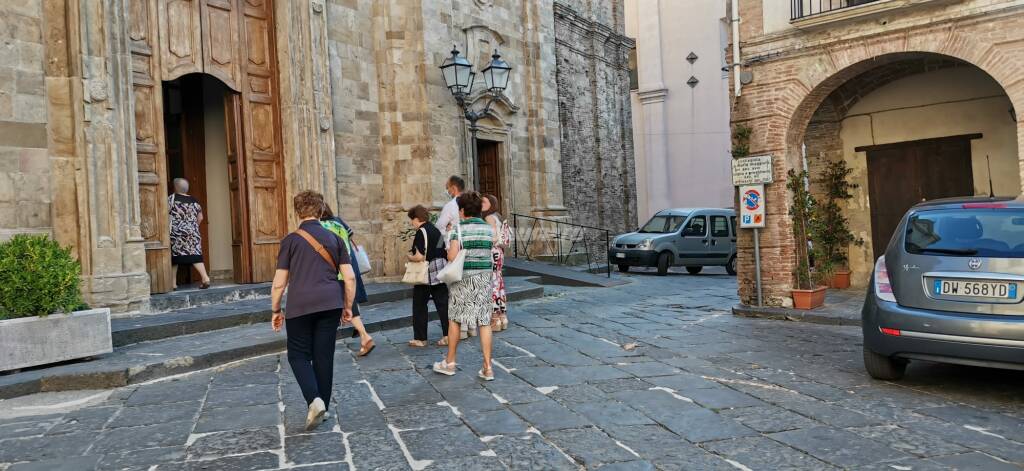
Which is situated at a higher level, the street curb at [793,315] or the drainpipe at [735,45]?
the drainpipe at [735,45]

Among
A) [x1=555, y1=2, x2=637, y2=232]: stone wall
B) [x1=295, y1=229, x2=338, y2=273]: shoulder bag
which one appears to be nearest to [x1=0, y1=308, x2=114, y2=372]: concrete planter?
[x1=295, y1=229, x2=338, y2=273]: shoulder bag

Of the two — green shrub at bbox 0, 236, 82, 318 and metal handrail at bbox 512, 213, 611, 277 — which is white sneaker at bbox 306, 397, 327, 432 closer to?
green shrub at bbox 0, 236, 82, 318

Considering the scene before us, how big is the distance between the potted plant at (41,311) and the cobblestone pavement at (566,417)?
0.90 m

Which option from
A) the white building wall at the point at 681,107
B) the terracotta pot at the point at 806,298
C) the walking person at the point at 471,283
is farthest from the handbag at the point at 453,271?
the white building wall at the point at 681,107

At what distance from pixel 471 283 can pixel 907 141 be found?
860 cm

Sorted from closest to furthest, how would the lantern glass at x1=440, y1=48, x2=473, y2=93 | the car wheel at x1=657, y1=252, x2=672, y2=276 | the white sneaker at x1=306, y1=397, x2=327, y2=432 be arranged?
the white sneaker at x1=306, y1=397, x2=327, y2=432, the lantern glass at x1=440, y1=48, x2=473, y2=93, the car wheel at x1=657, y1=252, x2=672, y2=276

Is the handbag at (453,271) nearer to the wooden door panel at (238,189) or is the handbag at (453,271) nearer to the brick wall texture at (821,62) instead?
the brick wall texture at (821,62)

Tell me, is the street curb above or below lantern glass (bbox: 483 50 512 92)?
below

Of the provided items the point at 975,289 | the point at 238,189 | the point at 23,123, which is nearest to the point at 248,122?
the point at 238,189

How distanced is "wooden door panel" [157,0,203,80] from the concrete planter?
459cm

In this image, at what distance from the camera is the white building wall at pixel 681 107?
29016mm

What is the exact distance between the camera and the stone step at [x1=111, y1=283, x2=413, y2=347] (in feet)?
25.6

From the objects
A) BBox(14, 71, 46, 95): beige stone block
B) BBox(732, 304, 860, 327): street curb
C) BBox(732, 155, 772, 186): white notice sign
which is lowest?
BBox(732, 304, 860, 327): street curb

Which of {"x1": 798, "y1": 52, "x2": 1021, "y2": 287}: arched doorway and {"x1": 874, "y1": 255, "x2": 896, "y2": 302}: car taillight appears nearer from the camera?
{"x1": 874, "y1": 255, "x2": 896, "y2": 302}: car taillight
